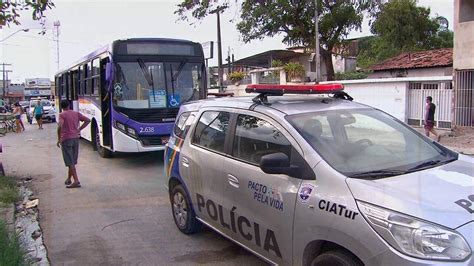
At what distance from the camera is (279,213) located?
3576 mm

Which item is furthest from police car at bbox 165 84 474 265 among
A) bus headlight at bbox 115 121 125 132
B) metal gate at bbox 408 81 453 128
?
metal gate at bbox 408 81 453 128

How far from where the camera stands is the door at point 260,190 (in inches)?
139

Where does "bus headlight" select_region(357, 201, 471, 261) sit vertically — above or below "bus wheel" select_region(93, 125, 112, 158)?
above

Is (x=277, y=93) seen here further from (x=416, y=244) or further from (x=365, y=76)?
(x=365, y=76)

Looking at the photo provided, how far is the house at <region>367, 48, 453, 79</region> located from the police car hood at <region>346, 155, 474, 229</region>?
21630 mm

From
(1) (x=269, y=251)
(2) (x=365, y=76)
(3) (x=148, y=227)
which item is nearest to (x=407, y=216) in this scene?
(1) (x=269, y=251)

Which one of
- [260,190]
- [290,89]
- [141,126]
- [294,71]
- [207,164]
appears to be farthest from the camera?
[294,71]

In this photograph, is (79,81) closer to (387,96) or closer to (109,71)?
(109,71)

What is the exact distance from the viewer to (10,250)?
14.2 feet

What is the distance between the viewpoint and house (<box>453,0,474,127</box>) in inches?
628

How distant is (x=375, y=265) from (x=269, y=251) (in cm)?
118

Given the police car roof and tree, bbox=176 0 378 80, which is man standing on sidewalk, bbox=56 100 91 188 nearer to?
the police car roof

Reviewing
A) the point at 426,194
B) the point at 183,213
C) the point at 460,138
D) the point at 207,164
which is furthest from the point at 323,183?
the point at 460,138

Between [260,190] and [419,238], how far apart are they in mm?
1451
